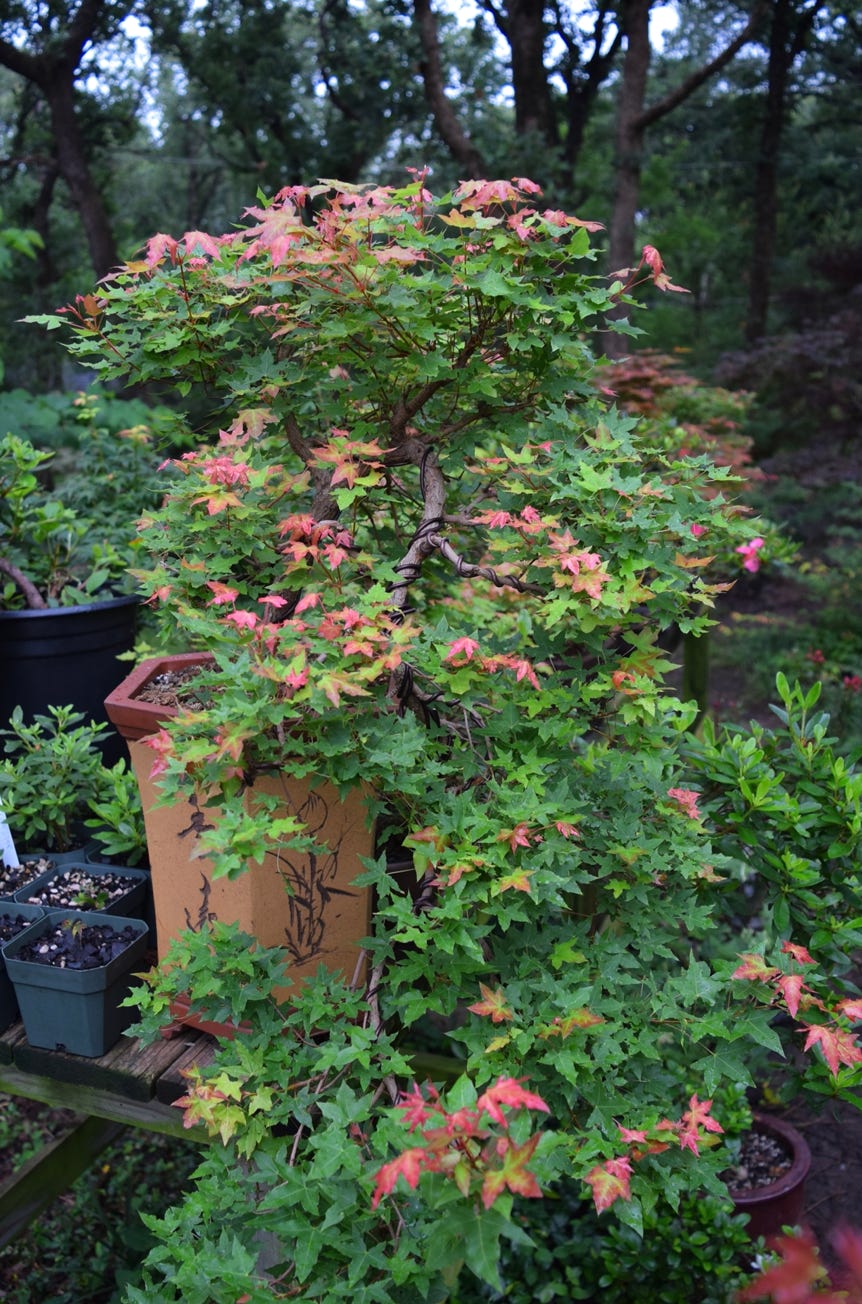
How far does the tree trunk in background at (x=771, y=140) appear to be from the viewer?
10156 millimetres

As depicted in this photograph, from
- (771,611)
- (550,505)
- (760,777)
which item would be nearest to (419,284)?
(550,505)

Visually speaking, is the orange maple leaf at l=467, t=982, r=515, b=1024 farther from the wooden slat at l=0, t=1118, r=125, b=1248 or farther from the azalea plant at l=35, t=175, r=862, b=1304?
the wooden slat at l=0, t=1118, r=125, b=1248

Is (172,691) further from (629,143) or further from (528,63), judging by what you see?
(528,63)

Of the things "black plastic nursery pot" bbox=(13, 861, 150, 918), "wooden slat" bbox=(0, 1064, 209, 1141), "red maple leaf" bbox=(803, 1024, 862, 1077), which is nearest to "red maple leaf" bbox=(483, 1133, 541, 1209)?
"red maple leaf" bbox=(803, 1024, 862, 1077)

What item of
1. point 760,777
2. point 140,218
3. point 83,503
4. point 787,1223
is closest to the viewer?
point 760,777

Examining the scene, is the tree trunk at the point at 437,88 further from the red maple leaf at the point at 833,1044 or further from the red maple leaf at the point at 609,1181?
the red maple leaf at the point at 609,1181

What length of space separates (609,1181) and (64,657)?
177 cm

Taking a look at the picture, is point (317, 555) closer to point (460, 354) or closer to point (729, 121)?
point (460, 354)

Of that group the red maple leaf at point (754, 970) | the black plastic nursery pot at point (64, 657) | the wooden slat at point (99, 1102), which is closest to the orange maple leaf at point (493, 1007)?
the red maple leaf at point (754, 970)

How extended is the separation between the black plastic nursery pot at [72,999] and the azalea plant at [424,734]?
203 millimetres

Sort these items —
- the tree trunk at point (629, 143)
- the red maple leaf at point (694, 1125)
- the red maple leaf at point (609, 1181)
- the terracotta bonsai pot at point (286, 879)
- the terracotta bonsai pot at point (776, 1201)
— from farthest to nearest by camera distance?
the tree trunk at point (629, 143)
the terracotta bonsai pot at point (776, 1201)
the terracotta bonsai pot at point (286, 879)
the red maple leaf at point (694, 1125)
the red maple leaf at point (609, 1181)

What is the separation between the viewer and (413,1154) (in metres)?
0.98

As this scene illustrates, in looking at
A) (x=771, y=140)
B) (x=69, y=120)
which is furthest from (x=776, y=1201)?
(x=771, y=140)

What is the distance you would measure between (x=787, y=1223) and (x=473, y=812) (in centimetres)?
161
